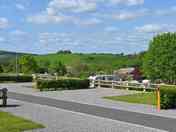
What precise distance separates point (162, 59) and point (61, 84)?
20860 mm

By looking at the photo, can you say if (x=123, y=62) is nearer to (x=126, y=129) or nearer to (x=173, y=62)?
(x=173, y=62)

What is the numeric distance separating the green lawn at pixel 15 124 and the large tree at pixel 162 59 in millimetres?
37325

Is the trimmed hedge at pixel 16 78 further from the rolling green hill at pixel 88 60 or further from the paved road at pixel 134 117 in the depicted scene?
the paved road at pixel 134 117

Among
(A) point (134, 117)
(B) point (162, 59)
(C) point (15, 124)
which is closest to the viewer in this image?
(C) point (15, 124)

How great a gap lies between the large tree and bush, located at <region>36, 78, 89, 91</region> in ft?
56.6

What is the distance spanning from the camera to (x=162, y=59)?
52625 mm

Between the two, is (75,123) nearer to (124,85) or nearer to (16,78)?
(124,85)

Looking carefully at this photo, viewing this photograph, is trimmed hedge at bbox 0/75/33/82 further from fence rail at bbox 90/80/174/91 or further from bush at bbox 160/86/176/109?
bush at bbox 160/86/176/109

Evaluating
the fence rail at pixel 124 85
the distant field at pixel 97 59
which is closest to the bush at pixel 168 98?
the fence rail at pixel 124 85

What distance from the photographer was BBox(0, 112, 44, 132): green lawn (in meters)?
12.7

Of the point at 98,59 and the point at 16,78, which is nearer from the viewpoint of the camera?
the point at 16,78

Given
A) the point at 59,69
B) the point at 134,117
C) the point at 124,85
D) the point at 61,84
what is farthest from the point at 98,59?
the point at 134,117

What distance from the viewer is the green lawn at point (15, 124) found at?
1272 centimetres

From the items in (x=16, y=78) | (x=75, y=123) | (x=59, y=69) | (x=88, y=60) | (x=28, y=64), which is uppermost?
(x=88, y=60)
